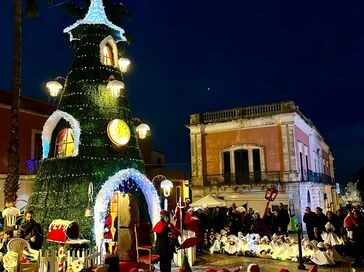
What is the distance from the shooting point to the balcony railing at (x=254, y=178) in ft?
81.6

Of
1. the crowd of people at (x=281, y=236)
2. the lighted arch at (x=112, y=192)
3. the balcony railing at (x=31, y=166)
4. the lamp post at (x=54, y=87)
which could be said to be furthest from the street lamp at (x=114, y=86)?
the balcony railing at (x=31, y=166)

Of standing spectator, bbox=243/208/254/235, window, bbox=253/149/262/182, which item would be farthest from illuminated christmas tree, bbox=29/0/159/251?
window, bbox=253/149/262/182

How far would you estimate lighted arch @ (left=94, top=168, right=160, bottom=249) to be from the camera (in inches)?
398

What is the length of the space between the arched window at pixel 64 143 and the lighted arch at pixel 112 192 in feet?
5.29

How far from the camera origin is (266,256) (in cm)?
1273

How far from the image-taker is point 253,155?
2655 centimetres

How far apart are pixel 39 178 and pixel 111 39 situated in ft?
15.5

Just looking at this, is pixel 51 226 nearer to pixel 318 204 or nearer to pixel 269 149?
pixel 269 149

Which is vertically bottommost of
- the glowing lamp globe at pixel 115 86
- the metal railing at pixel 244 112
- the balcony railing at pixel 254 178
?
the balcony railing at pixel 254 178

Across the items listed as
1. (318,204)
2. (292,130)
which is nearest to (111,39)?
(292,130)

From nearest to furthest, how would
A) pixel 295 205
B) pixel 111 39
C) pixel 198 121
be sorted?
1. pixel 111 39
2. pixel 295 205
3. pixel 198 121

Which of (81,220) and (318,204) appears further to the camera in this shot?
(318,204)

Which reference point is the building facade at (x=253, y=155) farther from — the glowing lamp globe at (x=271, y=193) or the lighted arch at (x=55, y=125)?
the lighted arch at (x=55, y=125)

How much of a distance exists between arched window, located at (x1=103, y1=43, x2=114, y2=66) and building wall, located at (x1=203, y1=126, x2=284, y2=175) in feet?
51.8
